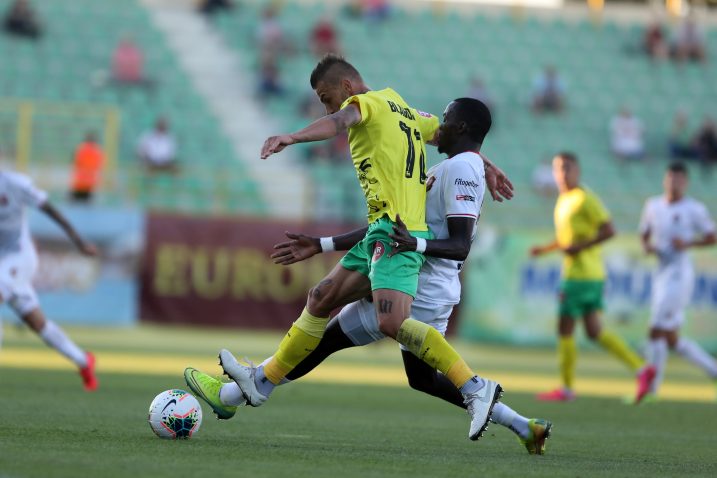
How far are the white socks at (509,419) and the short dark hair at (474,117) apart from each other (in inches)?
64.0

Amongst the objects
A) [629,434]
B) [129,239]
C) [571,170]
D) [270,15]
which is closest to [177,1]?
[270,15]

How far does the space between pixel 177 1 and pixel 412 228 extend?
24026 mm

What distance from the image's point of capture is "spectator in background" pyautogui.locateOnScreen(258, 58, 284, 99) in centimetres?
2822

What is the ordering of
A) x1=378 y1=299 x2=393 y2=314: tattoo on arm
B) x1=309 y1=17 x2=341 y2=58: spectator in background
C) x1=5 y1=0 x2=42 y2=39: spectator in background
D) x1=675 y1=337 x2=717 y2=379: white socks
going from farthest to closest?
x1=309 y1=17 x2=341 y2=58: spectator in background, x1=5 y1=0 x2=42 y2=39: spectator in background, x1=675 y1=337 x2=717 y2=379: white socks, x1=378 y1=299 x2=393 y2=314: tattoo on arm

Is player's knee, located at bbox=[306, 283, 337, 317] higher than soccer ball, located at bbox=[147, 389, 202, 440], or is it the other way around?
player's knee, located at bbox=[306, 283, 337, 317]

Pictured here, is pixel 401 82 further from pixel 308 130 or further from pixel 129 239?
pixel 308 130

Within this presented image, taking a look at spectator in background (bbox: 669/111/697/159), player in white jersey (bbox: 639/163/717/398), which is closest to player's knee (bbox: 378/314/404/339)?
player in white jersey (bbox: 639/163/717/398)

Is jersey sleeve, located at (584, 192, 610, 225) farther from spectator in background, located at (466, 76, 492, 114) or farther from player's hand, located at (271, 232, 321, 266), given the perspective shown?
spectator in background, located at (466, 76, 492, 114)

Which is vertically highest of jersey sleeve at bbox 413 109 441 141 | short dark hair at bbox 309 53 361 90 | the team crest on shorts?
short dark hair at bbox 309 53 361 90

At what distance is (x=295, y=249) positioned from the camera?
7715mm

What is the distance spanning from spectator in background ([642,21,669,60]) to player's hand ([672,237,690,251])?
1984 cm

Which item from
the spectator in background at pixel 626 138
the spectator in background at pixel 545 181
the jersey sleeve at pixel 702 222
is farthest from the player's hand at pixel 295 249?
the spectator in background at pixel 626 138

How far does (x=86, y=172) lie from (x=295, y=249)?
50.7ft

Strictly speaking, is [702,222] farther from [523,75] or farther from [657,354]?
[523,75]
